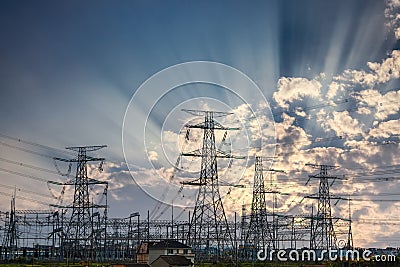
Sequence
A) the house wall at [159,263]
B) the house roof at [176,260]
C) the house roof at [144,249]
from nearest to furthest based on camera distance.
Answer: the house roof at [176,260], the house wall at [159,263], the house roof at [144,249]

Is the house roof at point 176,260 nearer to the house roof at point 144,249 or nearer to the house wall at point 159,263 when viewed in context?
the house wall at point 159,263

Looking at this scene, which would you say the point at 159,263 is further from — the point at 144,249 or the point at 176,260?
the point at 144,249

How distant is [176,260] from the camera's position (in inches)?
2648

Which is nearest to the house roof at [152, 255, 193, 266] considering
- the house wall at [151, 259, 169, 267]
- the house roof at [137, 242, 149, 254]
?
the house wall at [151, 259, 169, 267]

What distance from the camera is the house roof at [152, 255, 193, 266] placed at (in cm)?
6644

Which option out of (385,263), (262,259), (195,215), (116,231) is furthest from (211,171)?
(116,231)

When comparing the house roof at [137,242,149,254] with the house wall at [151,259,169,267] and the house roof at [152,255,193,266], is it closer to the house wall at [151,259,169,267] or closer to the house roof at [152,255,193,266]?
the house wall at [151,259,169,267]

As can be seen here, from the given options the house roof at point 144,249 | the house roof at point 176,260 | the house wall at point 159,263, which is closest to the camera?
the house roof at point 176,260

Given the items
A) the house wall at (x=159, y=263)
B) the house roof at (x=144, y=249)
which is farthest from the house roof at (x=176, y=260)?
the house roof at (x=144, y=249)

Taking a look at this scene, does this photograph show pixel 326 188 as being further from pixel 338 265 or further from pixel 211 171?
pixel 211 171

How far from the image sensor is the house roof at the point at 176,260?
218 feet

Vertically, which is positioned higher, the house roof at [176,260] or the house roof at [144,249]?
the house roof at [144,249]

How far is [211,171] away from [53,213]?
71633mm

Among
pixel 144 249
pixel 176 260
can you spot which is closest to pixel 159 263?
pixel 176 260
